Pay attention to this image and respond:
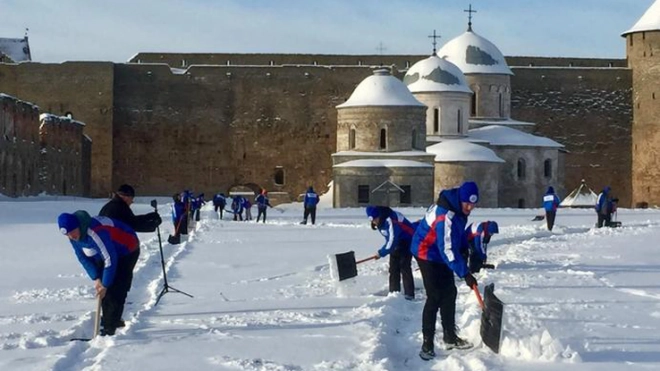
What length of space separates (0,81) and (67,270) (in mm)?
34670

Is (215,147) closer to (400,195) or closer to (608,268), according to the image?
(400,195)

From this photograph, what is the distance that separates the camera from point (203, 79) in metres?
46.4

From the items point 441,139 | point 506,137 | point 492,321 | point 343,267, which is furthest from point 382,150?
point 492,321

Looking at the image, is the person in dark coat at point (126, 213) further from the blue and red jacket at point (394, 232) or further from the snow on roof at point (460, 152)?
the snow on roof at point (460, 152)

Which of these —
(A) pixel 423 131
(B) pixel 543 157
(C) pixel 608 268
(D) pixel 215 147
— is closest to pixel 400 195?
(A) pixel 423 131

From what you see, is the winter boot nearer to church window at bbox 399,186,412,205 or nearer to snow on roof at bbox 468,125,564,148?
church window at bbox 399,186,412,205

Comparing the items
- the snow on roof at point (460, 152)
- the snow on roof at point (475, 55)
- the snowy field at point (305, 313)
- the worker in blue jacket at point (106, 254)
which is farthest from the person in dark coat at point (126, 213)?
the snow on roof at point (475, 55)

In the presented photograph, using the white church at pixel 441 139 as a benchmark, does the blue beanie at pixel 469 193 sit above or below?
below

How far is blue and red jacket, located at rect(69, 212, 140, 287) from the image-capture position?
7.76 metres

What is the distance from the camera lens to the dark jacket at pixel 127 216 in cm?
827

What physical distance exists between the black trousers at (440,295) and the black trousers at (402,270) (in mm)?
2437

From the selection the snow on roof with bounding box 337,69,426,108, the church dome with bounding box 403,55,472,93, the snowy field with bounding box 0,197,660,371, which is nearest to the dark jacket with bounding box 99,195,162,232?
the snowy field with bounding box 0,197,660,371

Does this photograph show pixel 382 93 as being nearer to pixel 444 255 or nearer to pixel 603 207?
pixel 603 207

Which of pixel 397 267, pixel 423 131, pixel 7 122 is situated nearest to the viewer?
pixel 397 267
